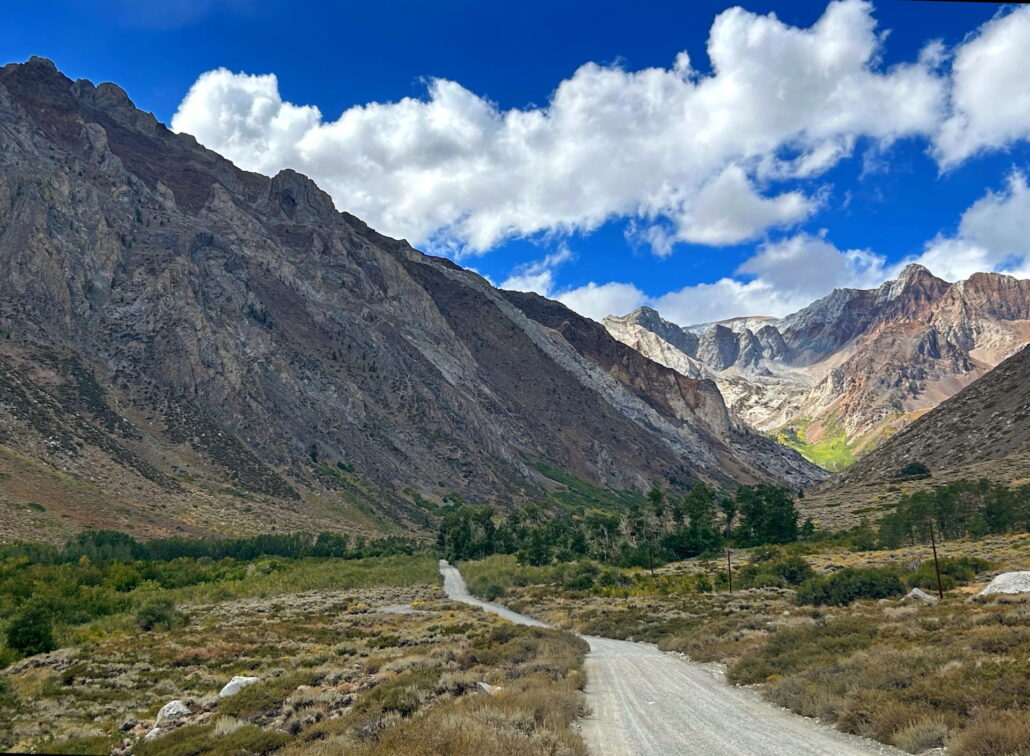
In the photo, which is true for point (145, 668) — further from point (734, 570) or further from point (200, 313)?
point (200, 313)

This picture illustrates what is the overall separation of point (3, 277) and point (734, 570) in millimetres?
134588

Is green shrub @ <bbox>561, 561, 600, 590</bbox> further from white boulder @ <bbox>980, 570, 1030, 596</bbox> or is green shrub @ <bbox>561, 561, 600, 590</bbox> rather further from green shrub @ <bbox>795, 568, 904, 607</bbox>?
white boulder @ <bbox>980, 570, 1030, 596</bbox>

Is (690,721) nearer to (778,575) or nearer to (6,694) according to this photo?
(6,694)

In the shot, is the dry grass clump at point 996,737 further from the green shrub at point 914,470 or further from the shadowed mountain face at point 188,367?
the green shrub at point 914,470

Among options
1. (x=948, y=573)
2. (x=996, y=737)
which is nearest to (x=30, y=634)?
(x=996, y=737)

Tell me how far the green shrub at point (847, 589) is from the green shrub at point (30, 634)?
142ft

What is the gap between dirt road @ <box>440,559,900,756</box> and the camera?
13.8 metres

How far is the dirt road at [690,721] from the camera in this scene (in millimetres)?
13750

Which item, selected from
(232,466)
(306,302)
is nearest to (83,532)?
(232,466)

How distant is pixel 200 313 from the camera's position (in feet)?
447

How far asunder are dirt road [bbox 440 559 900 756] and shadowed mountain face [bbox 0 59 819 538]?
8013 cm

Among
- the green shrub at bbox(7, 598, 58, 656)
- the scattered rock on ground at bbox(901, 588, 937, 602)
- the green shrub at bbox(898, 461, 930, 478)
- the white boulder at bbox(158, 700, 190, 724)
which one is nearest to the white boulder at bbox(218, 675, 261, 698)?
the white boulder at bbox(158, 700, 190, 724)

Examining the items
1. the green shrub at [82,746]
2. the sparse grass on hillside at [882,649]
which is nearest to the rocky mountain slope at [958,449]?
the sparse grass on hillside at [882,649]

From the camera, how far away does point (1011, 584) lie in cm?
3103
